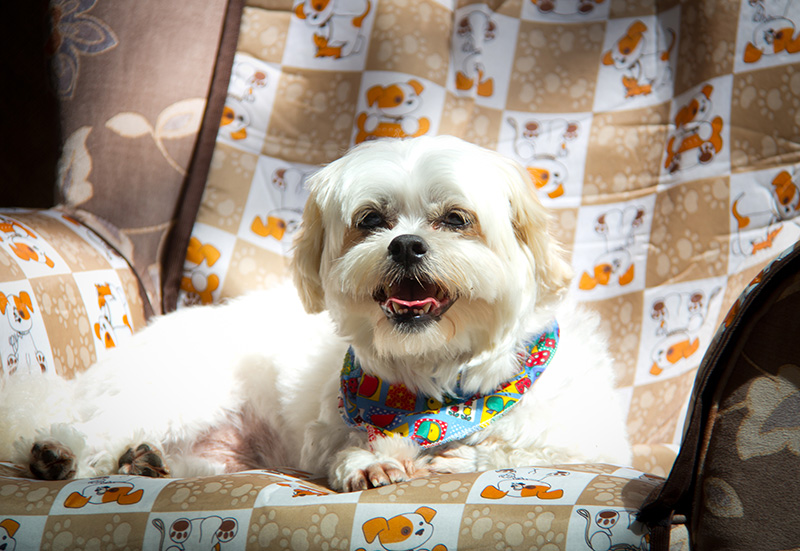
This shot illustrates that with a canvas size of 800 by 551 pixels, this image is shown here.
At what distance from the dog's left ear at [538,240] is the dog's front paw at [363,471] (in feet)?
1.54

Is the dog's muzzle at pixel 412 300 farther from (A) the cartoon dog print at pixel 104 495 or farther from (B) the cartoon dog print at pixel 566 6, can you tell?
(B) the cartoon dog print at pixel 566 6

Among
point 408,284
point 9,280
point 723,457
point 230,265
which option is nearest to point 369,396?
point 408,284

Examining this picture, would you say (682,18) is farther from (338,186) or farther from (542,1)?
(338,186)

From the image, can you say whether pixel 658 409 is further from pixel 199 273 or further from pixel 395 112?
pixel 199 273

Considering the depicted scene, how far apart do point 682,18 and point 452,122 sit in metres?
0.76

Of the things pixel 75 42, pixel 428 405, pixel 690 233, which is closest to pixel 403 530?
pixel 428 405

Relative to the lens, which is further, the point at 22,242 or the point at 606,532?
the point at 22,242

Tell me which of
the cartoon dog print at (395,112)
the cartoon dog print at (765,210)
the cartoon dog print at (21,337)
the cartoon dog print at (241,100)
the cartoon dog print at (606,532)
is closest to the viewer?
the cartoon dog print at (606,532)

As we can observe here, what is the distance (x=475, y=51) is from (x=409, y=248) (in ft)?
4.17

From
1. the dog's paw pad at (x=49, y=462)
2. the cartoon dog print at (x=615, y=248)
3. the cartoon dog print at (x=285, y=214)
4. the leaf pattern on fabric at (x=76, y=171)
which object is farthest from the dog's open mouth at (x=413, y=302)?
the leaf pattern on fabric at (x=76, y=171)

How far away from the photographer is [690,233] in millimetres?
1947

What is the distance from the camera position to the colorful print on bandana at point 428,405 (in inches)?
51.8

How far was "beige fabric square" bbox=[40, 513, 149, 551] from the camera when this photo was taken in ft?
3.26

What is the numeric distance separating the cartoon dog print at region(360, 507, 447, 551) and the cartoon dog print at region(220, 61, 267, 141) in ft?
5.36
